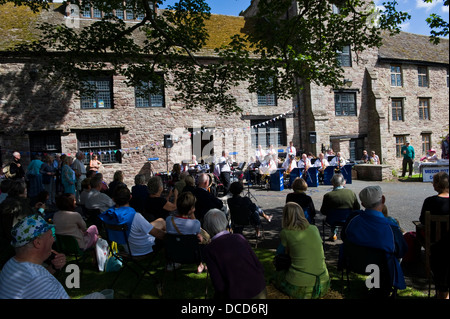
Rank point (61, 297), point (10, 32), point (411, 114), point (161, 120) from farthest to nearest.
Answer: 1. point (411, 114)
2. point (161, 120)
3. point (10, 32)
4. point (61, 297)

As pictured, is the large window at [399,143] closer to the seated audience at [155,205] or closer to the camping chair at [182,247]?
the seated audience at [155,205]

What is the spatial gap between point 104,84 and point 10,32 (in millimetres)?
5634

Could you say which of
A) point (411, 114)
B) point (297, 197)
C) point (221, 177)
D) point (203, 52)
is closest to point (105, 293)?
point (297, 197)

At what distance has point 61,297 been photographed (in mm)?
2074

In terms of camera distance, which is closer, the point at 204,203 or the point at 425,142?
the point at 204,203

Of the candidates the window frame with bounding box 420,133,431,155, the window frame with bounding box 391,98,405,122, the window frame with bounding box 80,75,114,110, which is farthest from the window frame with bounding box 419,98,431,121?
the window frame with bounding box 80,75,114,110

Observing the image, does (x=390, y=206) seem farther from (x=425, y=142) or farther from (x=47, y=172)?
(x=425, y=142)

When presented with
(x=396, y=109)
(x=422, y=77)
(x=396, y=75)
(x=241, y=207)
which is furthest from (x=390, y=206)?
(x=422, y=77)

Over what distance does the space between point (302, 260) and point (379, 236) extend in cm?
96

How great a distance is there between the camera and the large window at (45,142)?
47.8 ft

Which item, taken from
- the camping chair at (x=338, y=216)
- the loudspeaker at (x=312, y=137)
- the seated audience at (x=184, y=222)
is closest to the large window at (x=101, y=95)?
the loudspeaker at (x=312, y=137)

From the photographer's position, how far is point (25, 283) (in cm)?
195
